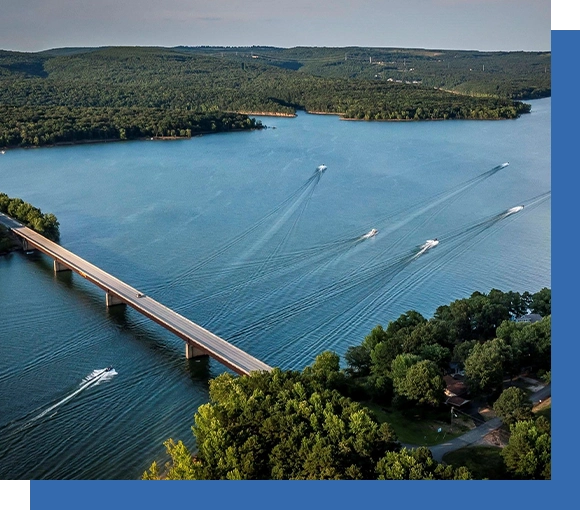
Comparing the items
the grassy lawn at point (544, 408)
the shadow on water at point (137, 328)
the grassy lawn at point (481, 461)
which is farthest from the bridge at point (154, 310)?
the grassy lawn at point (544, 408)

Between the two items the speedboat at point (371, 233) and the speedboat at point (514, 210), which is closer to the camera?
the speedboat at point (371, 233)

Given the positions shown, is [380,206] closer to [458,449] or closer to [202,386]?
[202,386]

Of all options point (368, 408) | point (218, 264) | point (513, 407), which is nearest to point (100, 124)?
point (218, 264)

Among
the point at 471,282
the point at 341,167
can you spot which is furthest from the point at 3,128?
the point at 471,282

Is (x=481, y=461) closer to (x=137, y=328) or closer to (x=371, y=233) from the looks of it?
(x=137, y=328)

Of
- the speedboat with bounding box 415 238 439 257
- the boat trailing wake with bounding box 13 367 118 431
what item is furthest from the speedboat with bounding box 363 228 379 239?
the boat trailing wake with bounding box 13 367 118 431

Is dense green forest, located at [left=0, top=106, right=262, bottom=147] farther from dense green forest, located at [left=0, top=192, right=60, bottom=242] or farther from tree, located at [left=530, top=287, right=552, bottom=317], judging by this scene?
tree, located at [left=530, top=287, right=552, bottom=317]

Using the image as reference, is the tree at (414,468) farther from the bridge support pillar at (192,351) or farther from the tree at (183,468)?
the bridge support pillar at (192,351)
